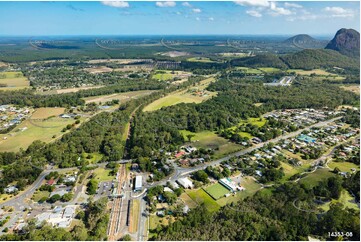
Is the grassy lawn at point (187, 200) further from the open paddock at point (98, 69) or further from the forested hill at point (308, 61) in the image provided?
the forested hill at point (308, 61)

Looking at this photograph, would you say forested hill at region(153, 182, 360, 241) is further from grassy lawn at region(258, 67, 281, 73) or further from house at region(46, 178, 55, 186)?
grassy lawn at region(258, 67, 281, 73)

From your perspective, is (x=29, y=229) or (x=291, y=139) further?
(x=291, y=139)

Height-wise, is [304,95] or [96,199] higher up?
[304,95]

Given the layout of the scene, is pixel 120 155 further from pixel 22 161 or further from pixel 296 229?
pixel 296 229

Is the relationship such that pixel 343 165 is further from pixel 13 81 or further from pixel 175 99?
pixel 13 81

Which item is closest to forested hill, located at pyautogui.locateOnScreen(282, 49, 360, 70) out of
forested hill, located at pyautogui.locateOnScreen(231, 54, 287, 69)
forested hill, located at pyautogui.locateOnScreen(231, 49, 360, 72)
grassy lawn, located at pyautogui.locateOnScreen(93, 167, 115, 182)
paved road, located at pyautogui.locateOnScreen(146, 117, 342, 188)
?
forested hill, located at pyautogui.locateOnScreen(231, 49, 360, 72)

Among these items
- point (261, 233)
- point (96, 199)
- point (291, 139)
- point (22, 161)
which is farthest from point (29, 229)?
point (291, 139)
